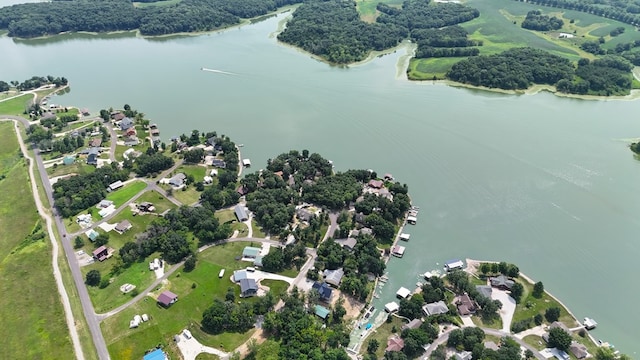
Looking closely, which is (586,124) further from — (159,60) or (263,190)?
(159,60)

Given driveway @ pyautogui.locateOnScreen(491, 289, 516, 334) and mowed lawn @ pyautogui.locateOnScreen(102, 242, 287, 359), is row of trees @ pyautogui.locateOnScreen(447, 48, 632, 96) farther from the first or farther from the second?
mowed lawn @ pyautogui.locateOnScreen(102, 242, 287, 359)

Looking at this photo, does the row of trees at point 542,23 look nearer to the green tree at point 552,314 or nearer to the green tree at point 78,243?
the green tree at point 552,314

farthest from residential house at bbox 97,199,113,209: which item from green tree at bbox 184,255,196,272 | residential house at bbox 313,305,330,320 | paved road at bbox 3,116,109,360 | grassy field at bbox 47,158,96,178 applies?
residential house at bbox 313,305,330,320

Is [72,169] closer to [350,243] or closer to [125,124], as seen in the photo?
[125,124]

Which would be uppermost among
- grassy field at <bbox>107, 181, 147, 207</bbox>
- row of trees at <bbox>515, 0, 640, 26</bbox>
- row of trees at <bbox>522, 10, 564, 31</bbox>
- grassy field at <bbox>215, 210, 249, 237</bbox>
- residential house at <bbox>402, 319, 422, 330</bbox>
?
row of trees at <bbox>515, 0, 640, 26</bbox>

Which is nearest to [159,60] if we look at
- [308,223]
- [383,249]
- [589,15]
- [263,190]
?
[263,190]

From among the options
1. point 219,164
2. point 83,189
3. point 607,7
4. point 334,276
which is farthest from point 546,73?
point 83,189
